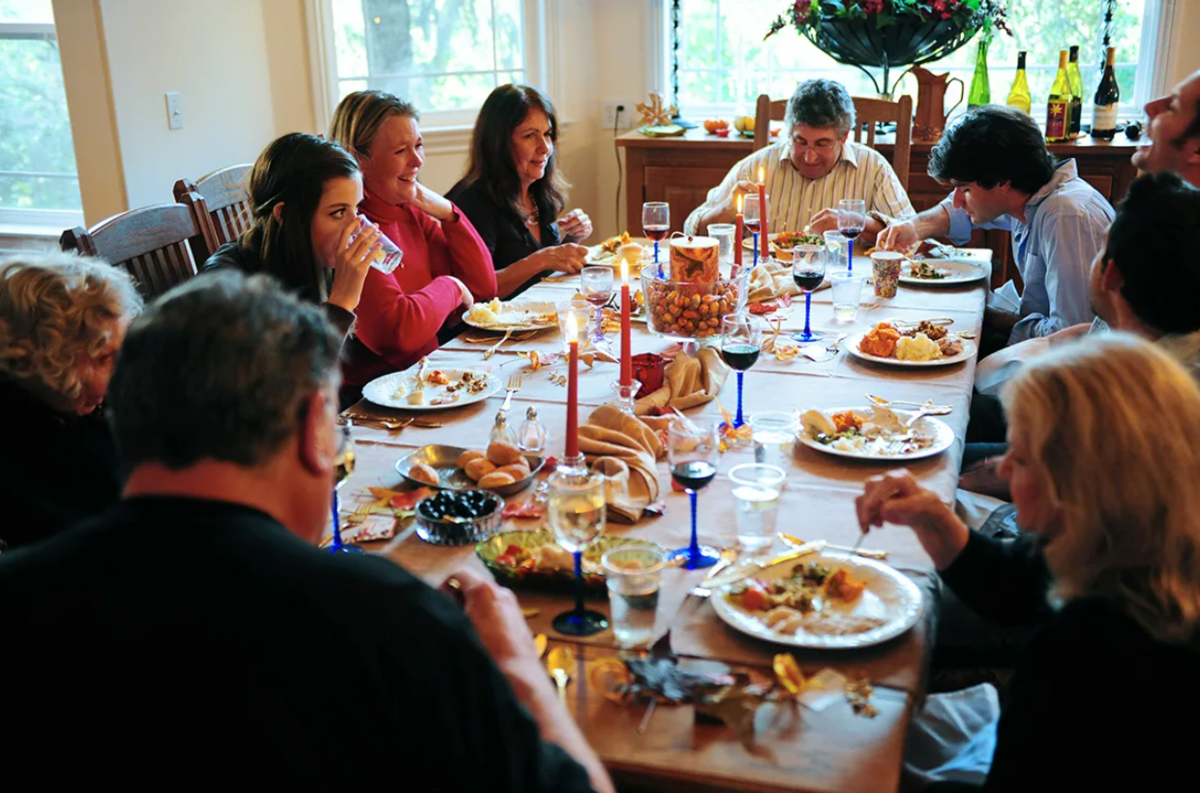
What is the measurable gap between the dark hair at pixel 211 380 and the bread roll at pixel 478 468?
73 cm

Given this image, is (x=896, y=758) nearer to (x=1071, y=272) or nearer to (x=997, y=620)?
(x=997, y=620)

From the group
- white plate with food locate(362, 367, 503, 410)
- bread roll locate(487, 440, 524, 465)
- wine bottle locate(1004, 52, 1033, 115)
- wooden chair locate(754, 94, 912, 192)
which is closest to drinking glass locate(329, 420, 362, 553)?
bread roll locate(487, 440, 524, 465)

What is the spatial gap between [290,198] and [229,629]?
5.47ft

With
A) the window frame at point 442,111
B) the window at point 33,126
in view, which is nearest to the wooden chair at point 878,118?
the window frame at point 442,111

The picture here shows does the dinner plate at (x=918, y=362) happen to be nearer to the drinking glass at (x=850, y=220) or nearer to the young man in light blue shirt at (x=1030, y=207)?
the young man in light blue shirt at (x=1030, y=207)

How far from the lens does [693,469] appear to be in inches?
55.7

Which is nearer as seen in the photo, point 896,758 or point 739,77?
point 896,758

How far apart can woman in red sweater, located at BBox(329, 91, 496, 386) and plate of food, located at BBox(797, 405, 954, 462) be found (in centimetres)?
109

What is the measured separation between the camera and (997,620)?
4.66ft

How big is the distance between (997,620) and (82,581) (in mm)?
1106

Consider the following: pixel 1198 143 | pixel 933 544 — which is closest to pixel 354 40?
pixel 1198 143

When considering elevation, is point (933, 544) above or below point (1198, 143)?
below

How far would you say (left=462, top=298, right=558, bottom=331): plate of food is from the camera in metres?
2.53

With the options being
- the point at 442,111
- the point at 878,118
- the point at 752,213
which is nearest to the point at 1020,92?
the point at 878,118
